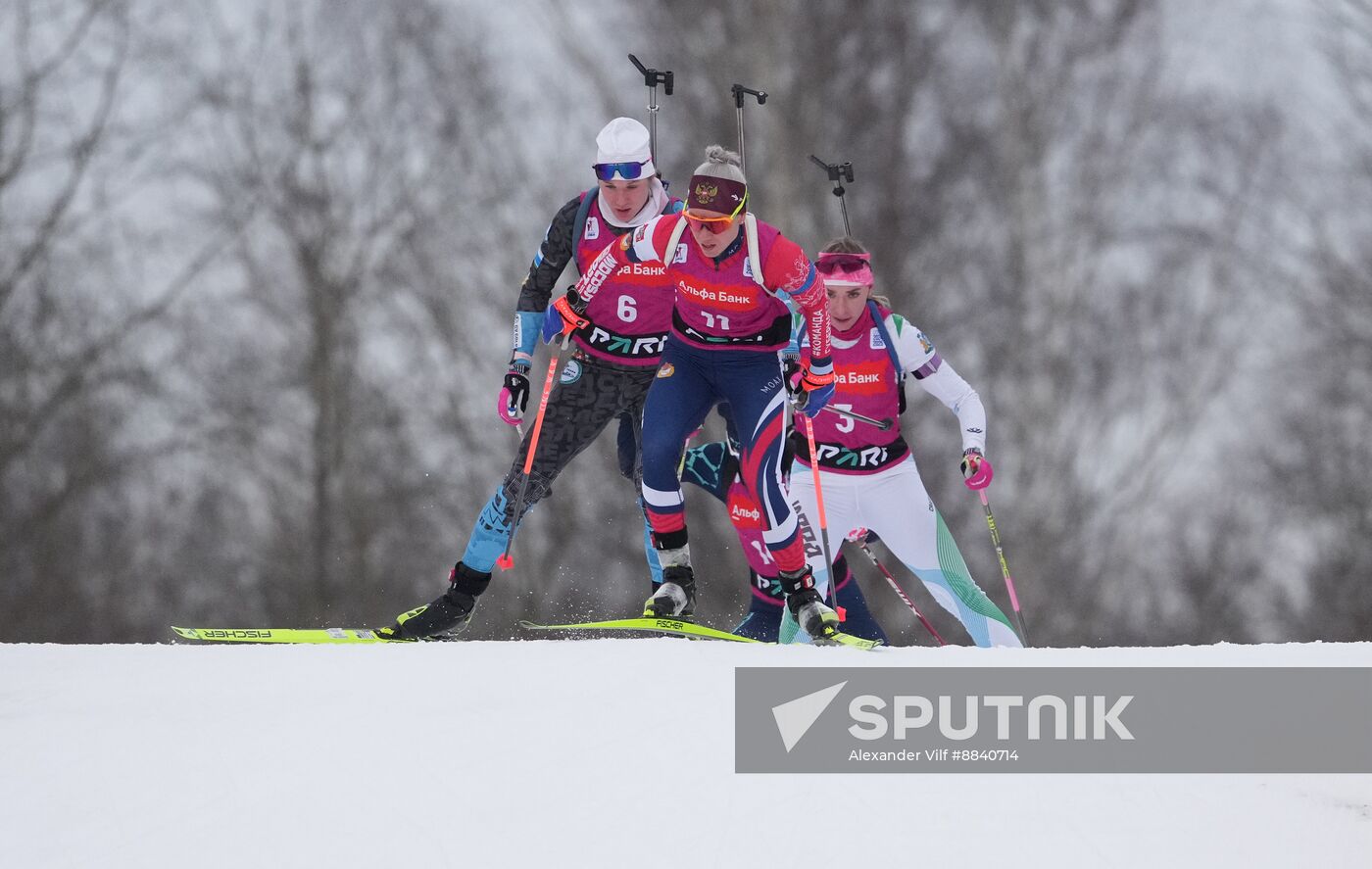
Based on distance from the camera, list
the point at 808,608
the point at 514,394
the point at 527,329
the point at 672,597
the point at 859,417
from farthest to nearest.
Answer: the point at 859,417, the point at 672,597, the point at 527,329, the point at 514,394, the point at 808,608

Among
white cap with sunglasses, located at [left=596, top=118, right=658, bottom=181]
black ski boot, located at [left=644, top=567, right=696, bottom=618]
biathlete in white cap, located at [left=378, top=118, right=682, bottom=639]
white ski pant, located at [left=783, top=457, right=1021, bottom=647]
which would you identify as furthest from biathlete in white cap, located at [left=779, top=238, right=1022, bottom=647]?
white cap with sunglasses, located at [left=596, top=118, right=658, bottom=181]

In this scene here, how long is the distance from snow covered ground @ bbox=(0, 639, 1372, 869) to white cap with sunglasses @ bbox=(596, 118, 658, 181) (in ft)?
6.78

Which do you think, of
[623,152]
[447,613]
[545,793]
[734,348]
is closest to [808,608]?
[734,348]

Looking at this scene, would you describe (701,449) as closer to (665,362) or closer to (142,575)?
(665,362)

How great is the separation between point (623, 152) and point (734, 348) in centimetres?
91

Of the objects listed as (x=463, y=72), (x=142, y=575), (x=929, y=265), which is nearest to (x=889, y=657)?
(x=929, y=265)

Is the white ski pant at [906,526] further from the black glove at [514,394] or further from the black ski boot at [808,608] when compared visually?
the black glove at [514,394]

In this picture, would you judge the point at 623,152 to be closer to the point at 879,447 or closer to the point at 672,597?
the point at 672,597

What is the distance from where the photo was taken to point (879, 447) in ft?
22.9

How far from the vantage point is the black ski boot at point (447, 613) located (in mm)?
6184

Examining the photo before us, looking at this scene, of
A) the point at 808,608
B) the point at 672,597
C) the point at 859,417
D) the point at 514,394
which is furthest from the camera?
the point at 859,417

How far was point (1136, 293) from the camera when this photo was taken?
15.5m

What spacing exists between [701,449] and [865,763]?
3.34m

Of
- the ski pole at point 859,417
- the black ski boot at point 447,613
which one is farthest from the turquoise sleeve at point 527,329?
the ski pole at point 859,417
